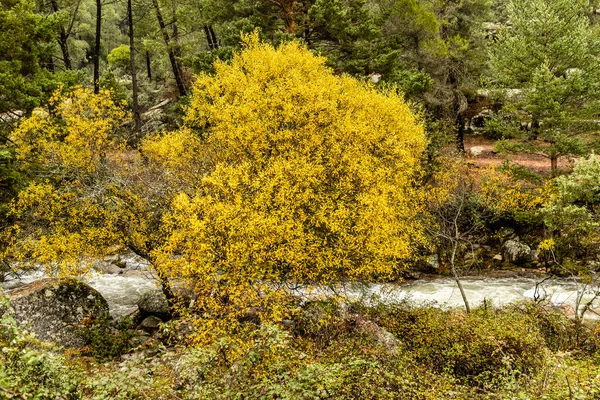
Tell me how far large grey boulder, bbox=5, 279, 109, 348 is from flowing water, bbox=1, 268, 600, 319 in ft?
8.88

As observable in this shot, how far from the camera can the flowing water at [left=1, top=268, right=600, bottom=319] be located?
2067 centimetres

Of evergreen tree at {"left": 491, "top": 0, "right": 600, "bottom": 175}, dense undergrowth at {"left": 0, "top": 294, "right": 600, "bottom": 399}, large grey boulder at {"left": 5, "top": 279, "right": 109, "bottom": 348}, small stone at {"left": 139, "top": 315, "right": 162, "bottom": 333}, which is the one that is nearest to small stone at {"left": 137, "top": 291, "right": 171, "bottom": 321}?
small stone at {"left": 139, "top": 315, "right": 162, "bottom": 333}

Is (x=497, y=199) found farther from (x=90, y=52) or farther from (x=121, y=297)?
(x=90, y=52)

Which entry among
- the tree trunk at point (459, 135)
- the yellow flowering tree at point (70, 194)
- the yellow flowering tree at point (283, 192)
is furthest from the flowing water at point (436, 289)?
the tree trunk at point (459, 135)

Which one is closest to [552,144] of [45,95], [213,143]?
[213,143]

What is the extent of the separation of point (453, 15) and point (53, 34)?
30760 mm

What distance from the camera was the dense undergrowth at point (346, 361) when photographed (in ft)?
25.1

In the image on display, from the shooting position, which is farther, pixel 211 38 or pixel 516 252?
pixel 211 38

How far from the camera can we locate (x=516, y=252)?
25047 millimetres

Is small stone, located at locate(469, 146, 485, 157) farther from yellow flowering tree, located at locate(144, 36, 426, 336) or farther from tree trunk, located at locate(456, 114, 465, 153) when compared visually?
yellow flowering tree, located at locate(144, 36, 426, 336)

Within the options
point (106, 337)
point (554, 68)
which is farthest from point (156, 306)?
point (554, 68)

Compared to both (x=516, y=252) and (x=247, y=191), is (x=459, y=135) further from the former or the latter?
(x=247, y=191)

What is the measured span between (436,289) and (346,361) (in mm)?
13006

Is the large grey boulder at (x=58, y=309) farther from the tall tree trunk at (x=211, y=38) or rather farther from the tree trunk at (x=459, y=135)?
the tree trunk at (x=459, y=135)
